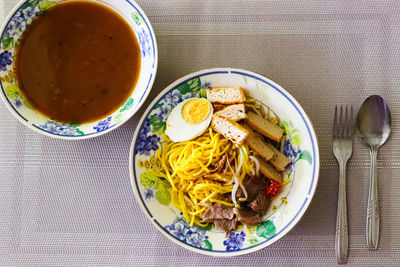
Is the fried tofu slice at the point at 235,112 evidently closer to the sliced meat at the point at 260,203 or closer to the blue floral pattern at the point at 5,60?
the sliced meat at the point at 260,203

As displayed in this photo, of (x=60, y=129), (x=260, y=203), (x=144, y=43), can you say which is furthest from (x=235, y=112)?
(x=60, y=129)

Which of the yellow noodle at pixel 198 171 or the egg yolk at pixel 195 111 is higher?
the egg yolk at pixel 195 111

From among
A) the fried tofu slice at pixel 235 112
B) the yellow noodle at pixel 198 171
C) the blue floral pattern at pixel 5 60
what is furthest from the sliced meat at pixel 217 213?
the blue floral pattern at pixel 5 60

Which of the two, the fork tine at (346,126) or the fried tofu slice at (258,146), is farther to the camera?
the fork tine at (346,126)

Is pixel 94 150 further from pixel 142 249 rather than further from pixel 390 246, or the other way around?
pixel 390 246

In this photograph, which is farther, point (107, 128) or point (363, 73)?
point (363, 73)

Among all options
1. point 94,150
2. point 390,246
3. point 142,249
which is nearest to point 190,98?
point 94,150
